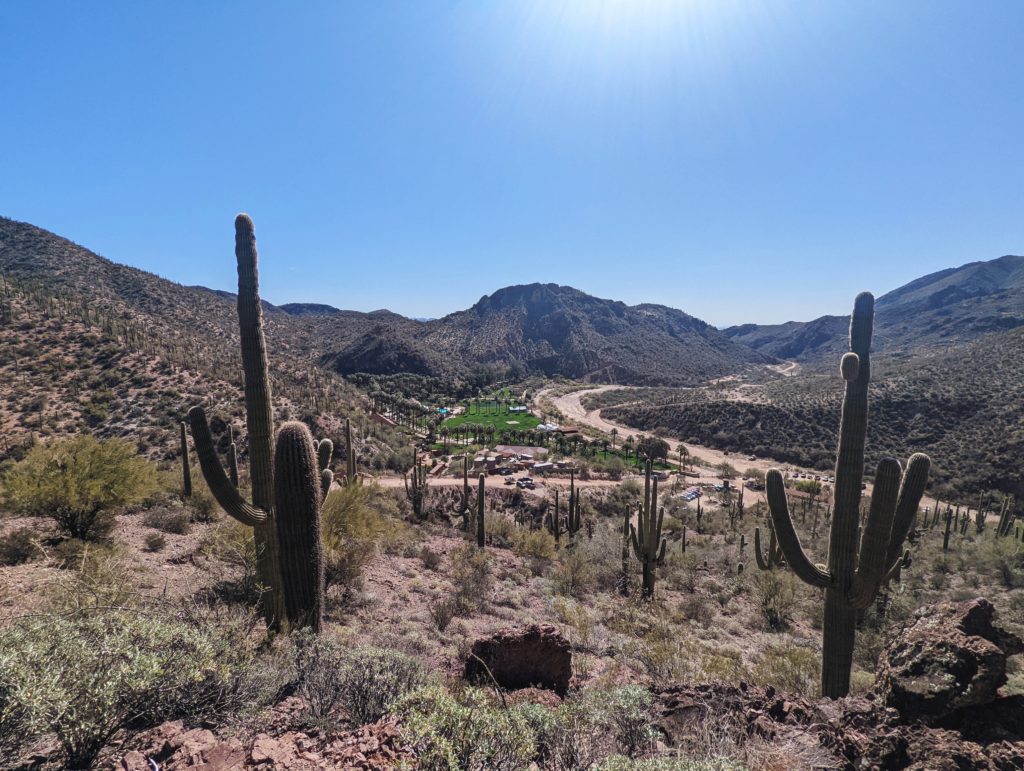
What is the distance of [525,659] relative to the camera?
6.03 metres

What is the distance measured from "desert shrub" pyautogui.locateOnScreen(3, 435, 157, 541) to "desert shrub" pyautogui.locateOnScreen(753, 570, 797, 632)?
1592 centimetres

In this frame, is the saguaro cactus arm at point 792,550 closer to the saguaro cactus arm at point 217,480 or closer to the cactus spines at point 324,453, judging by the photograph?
the saguaro cactus arm at point 217,480

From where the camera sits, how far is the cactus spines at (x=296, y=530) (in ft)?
21.1

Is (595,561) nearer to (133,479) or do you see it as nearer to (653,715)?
(653,715)

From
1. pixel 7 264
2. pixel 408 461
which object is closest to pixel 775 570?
pixel 408 461

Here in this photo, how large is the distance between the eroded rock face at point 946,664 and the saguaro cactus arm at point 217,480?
768 cm

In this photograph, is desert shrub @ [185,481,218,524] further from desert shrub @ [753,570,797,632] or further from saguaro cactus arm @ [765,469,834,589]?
desert shrub @ [753,570,797,632]

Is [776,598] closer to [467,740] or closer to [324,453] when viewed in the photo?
[467,740]

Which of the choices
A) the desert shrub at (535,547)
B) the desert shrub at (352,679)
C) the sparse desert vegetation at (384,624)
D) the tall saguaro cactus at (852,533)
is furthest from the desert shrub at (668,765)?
the desert shrub at (535,547)

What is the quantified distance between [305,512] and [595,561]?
1143cm

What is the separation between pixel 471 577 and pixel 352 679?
6.94 meters

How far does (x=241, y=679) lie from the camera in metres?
4.13

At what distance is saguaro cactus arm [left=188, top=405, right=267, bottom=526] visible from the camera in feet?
19.8

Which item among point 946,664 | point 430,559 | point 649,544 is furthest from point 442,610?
point 946,664
